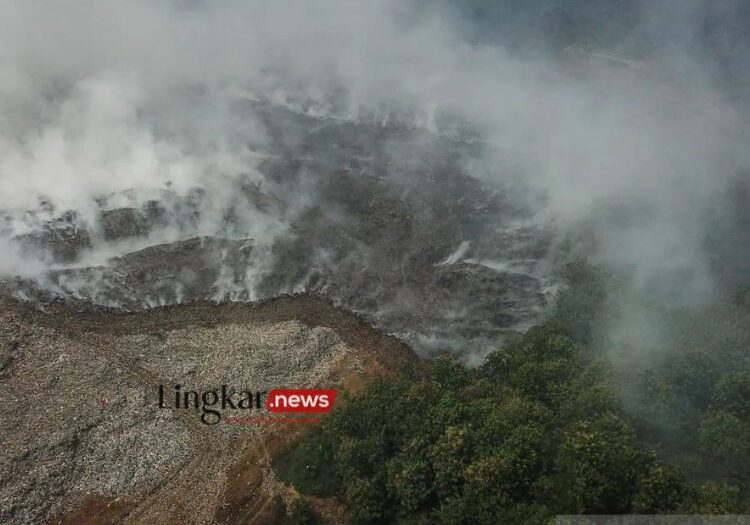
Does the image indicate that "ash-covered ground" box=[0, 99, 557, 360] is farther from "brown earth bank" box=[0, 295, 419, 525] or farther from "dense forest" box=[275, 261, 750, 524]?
"dense forest" box=[275, 261, 750, 524]

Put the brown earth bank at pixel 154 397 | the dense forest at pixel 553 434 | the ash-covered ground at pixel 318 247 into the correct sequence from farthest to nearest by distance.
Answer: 1. the ash-covered ground at pixel 318 247
2. the brown earth bank at pixel 154 397
3. the dense forest at pixel 553 434

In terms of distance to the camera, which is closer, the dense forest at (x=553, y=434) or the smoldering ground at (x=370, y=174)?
the dense forest at (x=553, y=434)

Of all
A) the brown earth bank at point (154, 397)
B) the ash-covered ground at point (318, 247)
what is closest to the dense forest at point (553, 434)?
the brown earth bank at point (154, 397)

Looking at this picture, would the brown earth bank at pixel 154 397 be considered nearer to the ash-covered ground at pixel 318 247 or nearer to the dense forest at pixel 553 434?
the ash-covered ground at pixel 318 247

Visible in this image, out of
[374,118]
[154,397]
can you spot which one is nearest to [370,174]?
[374,118]

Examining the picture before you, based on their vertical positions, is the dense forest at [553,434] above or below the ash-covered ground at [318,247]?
below

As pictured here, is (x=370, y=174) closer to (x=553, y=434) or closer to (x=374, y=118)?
(x=374, y=118)
